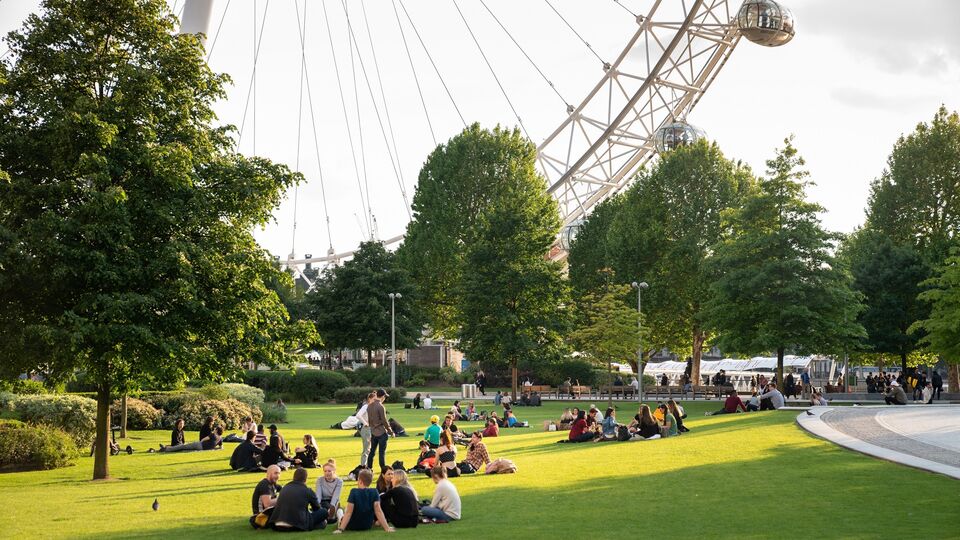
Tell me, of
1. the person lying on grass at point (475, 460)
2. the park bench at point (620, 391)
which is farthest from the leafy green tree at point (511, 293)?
the person lying on grass at point (475, 460)

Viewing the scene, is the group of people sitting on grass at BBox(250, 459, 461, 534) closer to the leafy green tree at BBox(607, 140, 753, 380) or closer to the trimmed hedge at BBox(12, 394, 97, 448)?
the trimmed hedge at BBox(12, 394, 97, 448)

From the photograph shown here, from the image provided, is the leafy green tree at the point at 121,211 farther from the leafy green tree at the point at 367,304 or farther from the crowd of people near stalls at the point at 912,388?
the leafy green tree at the point at 367,304

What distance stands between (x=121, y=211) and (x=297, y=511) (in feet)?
27.3

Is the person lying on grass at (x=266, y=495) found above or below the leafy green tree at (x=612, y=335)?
below

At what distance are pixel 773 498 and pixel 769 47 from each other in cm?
6161

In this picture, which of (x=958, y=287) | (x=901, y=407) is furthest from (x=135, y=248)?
(x=958, y=287)

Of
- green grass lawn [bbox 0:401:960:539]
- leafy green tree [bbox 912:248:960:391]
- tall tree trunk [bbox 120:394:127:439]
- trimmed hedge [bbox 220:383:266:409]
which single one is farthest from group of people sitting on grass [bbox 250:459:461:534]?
leafy green tree [bbox 912:248:960:391]

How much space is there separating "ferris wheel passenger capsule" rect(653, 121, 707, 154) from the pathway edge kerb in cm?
4419

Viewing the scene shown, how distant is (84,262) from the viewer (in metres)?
19.4

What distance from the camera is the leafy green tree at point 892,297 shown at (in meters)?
54.4

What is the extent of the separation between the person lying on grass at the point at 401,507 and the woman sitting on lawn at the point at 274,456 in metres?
7.96

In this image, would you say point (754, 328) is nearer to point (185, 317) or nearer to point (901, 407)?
point (901, 407)

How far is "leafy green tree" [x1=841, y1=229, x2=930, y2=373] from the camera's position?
5441 centimetres

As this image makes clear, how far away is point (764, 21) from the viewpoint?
67812mm
